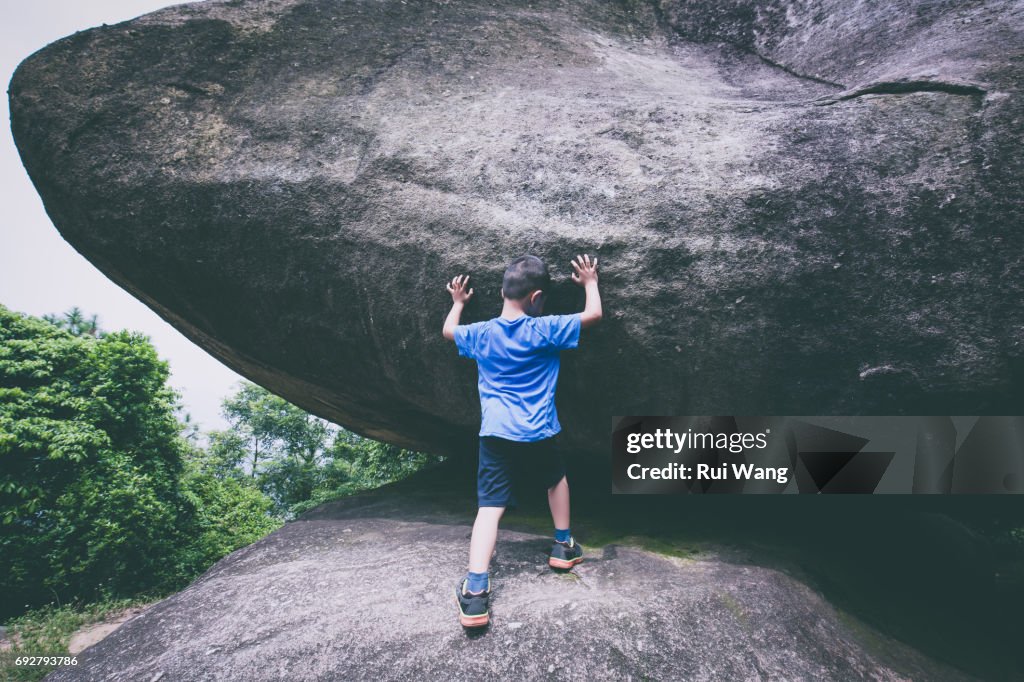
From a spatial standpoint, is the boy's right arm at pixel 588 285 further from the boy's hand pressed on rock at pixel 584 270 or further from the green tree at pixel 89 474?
the green tree at pixel 89 474

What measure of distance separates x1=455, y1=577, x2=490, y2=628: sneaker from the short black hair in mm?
1829

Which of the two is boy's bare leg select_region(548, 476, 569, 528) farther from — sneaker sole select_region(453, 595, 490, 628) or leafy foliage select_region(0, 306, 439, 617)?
leafy foliage select_region(0, 306, 439, 617)

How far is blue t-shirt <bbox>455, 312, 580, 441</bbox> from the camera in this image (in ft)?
11.5

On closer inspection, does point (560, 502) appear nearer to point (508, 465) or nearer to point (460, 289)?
point (508, 465)

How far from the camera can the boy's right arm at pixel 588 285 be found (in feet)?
11.9

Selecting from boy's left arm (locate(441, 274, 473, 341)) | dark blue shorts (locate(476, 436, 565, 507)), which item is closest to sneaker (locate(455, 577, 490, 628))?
dark blue shorts (locate(476, 436, 565, 507))

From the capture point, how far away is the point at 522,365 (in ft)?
11.9

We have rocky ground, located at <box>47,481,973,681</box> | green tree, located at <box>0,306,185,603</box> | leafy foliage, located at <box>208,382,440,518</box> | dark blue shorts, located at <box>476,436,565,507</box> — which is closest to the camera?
rocky ground, located at <box>47,481,973,681</box>

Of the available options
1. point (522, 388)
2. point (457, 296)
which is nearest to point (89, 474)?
point (457, 296)

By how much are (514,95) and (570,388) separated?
8.75ft

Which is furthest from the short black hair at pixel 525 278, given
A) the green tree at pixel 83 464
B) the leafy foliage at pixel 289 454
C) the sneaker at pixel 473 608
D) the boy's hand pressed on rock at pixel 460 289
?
the leafy foliage at pixel 289 454
